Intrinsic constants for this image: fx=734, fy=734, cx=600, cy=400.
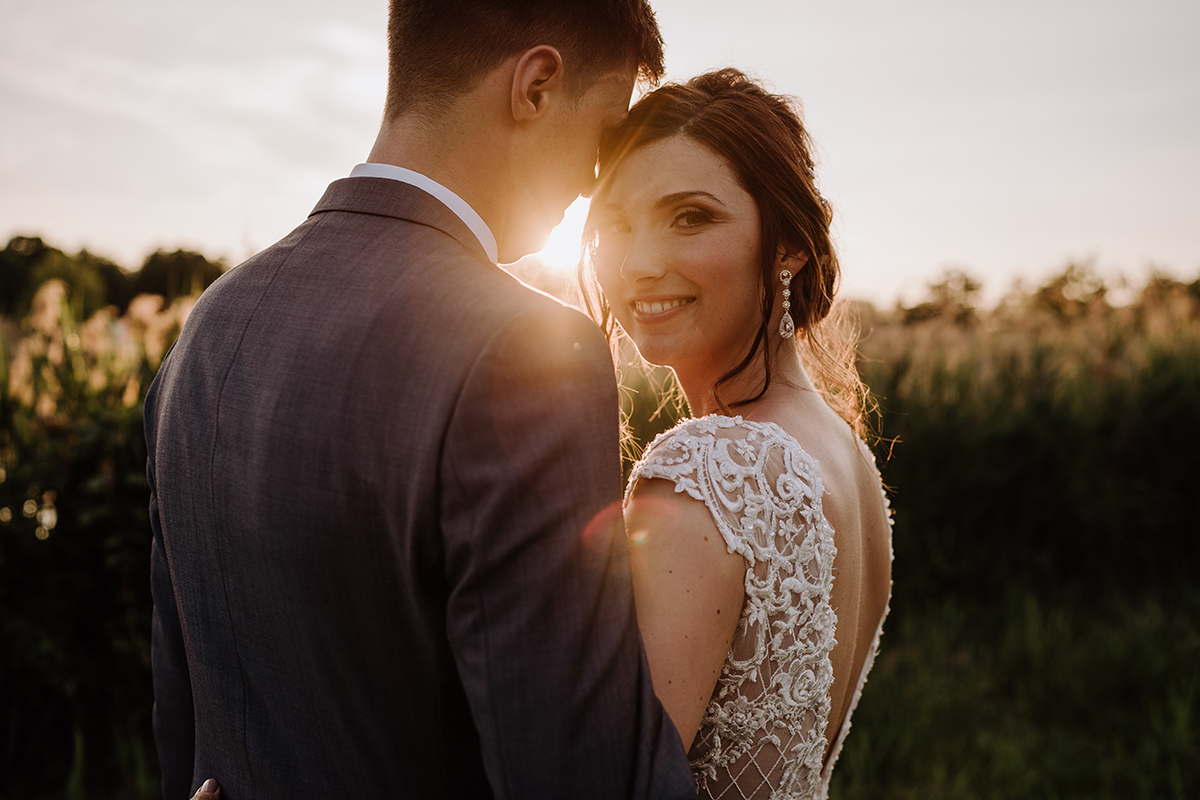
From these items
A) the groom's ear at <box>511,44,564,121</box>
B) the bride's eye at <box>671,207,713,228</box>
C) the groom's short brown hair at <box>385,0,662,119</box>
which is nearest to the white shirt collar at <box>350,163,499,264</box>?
the groom's short brown hair at <box>385,0,662,119</box>

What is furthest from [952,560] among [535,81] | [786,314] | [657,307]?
[535,81]

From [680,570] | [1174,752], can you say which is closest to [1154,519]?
[1174,752]

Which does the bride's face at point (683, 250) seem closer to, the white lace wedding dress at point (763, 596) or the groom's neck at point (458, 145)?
the white lace wedding dress at point (763, 596)

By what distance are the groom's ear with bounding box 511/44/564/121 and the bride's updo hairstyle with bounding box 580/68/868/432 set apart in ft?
1.63

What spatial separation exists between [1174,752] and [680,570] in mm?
4740

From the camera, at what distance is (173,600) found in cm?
178

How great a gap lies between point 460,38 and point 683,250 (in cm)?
96

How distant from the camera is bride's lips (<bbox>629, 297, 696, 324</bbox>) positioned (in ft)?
7.80

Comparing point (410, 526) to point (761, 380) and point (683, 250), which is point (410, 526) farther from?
point (761, 380)

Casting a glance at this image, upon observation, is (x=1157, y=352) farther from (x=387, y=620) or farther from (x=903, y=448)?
(x=387, y=620)

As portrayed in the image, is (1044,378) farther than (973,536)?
Yes

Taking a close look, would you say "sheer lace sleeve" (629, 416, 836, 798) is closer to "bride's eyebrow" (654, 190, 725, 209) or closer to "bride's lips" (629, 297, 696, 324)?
"bride's lips" (629, 297, 696, 324)

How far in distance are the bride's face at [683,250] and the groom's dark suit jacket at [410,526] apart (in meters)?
0.98

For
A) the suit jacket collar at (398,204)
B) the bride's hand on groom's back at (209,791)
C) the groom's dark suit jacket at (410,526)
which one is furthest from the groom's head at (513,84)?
the bride's hand on groom's back at (209,791)
